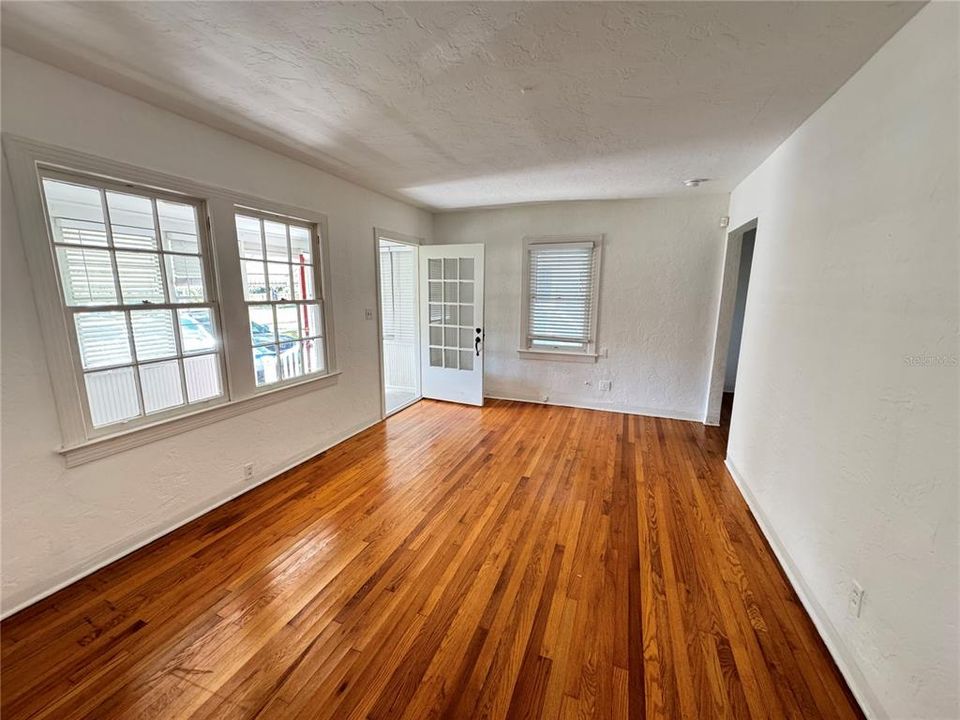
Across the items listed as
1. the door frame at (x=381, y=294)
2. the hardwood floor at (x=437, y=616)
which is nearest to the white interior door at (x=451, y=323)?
the door frame at (x=381, y=294)

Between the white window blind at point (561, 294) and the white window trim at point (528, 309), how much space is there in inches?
0.7

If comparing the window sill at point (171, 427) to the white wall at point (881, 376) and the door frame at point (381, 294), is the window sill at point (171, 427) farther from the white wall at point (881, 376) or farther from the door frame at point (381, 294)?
the white wall at point (881, 376)

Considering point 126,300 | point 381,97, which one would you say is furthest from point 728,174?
point 126,300

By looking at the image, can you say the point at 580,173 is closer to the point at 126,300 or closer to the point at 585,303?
the point at 585,303

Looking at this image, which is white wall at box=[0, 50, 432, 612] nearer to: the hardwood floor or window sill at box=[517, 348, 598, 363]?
the hardwood floor

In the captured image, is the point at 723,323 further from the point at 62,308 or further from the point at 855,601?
the point at 62,308

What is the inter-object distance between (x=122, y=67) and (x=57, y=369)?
143 cm

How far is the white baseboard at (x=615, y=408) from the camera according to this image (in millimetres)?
4332

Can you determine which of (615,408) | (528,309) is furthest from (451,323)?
(615,408)

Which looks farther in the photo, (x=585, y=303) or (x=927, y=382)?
(x=585, y=303)

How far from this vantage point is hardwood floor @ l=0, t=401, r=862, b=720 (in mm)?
1348

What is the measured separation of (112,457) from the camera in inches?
76.8

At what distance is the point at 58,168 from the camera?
5.59 ft

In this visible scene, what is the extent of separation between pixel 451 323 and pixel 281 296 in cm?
225
